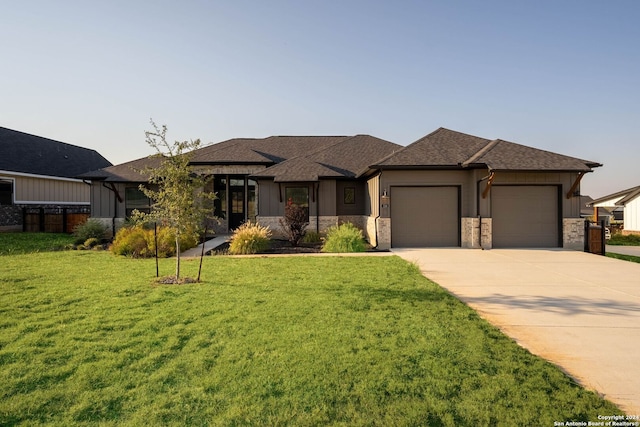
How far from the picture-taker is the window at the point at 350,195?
17.2 m

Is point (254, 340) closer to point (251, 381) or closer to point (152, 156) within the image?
point (251, 381)

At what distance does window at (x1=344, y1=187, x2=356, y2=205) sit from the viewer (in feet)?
56.6

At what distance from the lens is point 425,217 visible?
13.9 metres

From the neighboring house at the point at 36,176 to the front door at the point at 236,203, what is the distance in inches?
408

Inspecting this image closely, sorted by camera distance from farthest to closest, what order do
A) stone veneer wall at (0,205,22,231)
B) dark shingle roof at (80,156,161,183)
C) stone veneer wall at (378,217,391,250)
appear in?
1. stone veneer wall at (0,205,22,231)
2. dark shingle roof at (80,156,161,183)
3. stone veneer wall at (378,217,391,250)

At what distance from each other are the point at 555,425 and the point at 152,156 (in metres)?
8.07

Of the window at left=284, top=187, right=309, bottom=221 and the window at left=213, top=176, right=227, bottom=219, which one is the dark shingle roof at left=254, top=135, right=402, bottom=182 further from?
the window at left=213, top=176, right=227, bottom=219

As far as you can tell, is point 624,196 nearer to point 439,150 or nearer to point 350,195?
point 439,150

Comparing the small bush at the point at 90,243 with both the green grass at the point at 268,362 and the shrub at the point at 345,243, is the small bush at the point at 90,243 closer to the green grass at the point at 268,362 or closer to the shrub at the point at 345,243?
the green grass at the point at 268,362

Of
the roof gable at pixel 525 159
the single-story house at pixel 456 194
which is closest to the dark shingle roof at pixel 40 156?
the single-story house at pixel 456 194

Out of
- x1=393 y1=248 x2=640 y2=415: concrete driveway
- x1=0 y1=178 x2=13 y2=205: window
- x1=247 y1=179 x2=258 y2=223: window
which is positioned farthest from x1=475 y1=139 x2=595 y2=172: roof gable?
x1=0 y1=178 x2=13 y2=205: window

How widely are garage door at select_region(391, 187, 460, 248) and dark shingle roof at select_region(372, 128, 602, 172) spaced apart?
1.17m

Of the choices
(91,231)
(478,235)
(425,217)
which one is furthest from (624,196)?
(91,231)

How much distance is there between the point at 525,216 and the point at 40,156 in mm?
30675
